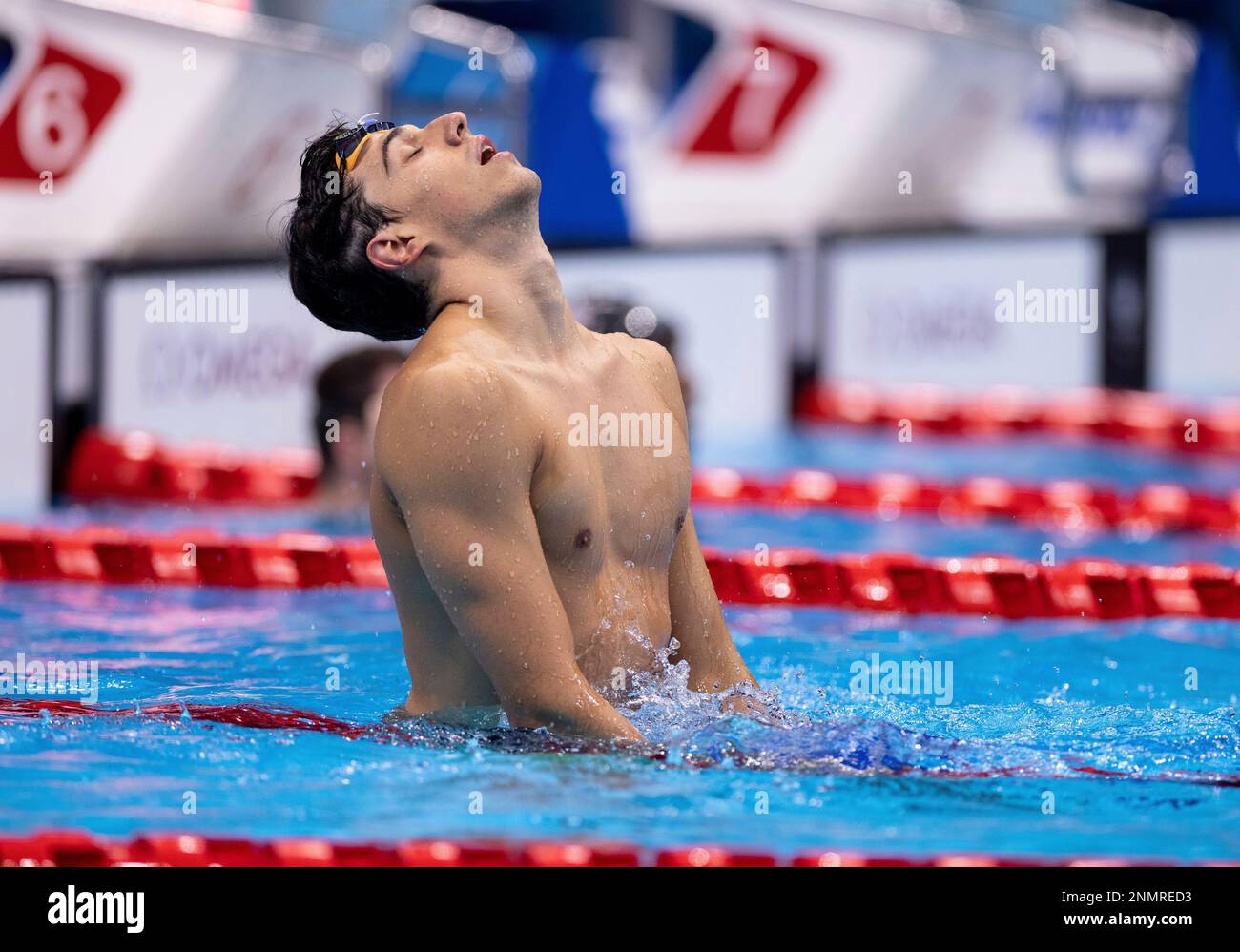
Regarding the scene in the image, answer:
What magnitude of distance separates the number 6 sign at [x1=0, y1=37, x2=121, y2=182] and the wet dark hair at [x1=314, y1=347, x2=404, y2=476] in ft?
4.98

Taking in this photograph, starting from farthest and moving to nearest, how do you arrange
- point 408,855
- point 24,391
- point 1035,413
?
1. point 1035,413
2. point 24,391
3. point 408,855

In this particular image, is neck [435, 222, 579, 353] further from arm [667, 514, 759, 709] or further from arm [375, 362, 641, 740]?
arm [667, 514, 759, 709]

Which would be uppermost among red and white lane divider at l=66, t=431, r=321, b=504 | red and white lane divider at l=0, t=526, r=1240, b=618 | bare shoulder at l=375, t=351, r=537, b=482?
bare shoulder at l=375, t=351, r=537, b=482

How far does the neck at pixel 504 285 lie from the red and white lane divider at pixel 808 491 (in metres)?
3.74

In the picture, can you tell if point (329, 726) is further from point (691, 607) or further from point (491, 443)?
point (491, 443)

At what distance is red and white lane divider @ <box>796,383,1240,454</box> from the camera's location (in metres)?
7.79

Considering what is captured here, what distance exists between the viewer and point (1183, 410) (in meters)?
8.12

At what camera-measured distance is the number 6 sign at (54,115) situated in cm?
596

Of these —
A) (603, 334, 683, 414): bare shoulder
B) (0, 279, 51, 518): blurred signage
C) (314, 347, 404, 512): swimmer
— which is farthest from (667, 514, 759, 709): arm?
(0, 279, 51, 518): blurred signage

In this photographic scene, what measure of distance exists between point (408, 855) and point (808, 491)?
4.17 meters

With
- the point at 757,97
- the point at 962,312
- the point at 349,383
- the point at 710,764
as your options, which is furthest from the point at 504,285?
the point at 757,97

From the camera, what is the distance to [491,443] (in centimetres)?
233

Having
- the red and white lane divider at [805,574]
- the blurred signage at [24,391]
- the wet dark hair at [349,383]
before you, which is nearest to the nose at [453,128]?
the red and white lane divider at [805,574]

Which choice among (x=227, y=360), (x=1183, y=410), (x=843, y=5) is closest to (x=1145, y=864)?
(x=227, y=360)
